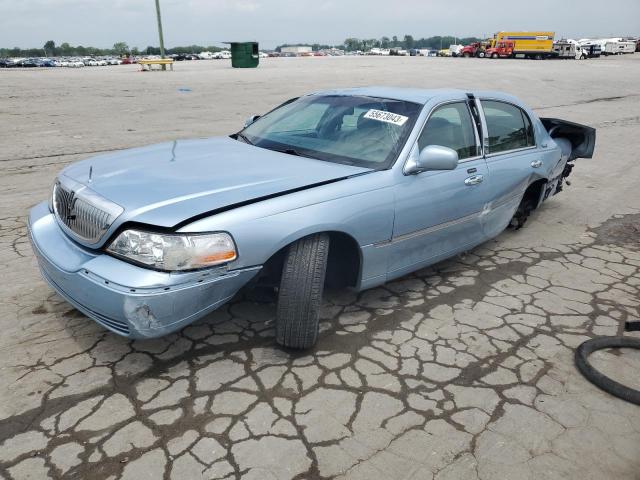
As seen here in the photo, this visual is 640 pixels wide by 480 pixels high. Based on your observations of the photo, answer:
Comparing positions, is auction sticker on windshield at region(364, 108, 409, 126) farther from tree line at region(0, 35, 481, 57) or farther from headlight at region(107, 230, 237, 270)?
tree line at region(0, 35, 481, 57)

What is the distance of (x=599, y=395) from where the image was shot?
8.86 ft

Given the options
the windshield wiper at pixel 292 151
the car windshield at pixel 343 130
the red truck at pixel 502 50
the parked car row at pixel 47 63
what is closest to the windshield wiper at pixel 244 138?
the car windshield at pixel 343 130

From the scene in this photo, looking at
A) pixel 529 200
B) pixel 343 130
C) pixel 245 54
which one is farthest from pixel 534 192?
pixel 245 54

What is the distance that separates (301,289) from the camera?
2.77 meters

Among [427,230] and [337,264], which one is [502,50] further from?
[337,264]

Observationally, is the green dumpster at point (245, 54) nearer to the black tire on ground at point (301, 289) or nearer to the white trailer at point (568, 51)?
the white trailer at point (568, 51)

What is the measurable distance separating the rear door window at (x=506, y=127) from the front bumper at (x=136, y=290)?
2504mm

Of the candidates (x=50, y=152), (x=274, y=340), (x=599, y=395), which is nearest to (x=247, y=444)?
(x=274, y=340)

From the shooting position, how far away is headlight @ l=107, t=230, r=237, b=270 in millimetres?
2455

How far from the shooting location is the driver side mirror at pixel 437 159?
10.4 feet

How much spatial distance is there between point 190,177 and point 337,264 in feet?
3.57

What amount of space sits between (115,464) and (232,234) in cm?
116

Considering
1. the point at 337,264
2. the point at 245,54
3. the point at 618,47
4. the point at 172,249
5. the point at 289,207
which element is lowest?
the point at 337,264

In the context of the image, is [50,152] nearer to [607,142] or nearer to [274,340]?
[274,340]
